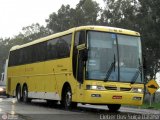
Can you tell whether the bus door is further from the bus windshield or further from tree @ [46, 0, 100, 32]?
tree @ [46, 0, 100, 32]

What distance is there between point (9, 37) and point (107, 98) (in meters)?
122

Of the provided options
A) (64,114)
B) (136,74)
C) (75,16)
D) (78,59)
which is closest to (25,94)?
(78,59)

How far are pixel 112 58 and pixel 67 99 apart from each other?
3381mm

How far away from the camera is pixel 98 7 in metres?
70.8

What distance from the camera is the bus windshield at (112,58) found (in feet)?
62.9

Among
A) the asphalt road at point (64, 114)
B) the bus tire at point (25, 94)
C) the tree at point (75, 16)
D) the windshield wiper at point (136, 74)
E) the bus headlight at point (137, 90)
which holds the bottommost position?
the asphalt road at point (64, 114)

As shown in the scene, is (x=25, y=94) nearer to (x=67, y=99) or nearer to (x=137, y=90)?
(x=67, y=99)

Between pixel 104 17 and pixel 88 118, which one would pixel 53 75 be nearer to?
pixel 88 118

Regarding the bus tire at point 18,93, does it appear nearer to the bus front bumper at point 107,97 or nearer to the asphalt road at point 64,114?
the asphalt road at point 64,114

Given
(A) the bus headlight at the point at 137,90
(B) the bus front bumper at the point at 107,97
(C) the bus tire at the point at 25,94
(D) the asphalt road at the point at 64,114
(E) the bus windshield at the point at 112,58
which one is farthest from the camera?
(C) the bus tire at the point at 25,94

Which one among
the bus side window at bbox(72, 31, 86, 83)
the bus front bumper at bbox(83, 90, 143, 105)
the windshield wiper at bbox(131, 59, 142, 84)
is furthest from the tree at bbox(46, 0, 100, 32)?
the bus front bumper at bbox(83, 90, 143, 105)

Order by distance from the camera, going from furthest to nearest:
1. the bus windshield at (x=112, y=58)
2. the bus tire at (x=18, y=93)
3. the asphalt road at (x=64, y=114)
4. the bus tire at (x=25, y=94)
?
the bus tire at (x=18, y=93) < the bus tire at (x=25, y=94) < the bus windshield at (x=112, y=58) < the asphalt road at (x=64, y=114)

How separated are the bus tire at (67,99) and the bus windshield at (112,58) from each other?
240 centimetres

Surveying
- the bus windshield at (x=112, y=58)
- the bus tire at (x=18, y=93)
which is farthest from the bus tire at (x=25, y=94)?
the bus windshield at (x=112, y=58)
